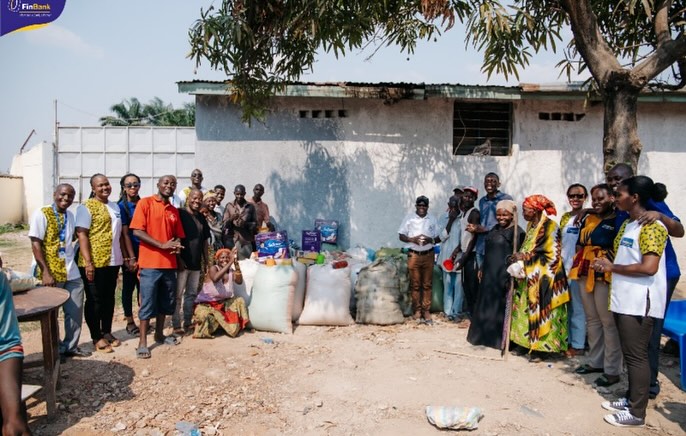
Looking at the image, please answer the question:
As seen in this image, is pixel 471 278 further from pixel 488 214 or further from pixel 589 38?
pixel 589 38

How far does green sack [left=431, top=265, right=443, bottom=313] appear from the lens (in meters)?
6.63

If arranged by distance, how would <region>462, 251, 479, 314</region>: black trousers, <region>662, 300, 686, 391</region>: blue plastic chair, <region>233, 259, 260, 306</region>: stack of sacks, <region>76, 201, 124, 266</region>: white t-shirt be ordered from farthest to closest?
1. <region>462, 251, 479, 314</region>: black trousers
2. <region>233, 259, 260, 306</region>: stack of sacks
3. <region>76, 201, 124, 266</region>: white t-shirt
4. <region>662, 300, 686, 391</region>: blue plastic chair

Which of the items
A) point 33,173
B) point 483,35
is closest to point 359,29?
point 483,35

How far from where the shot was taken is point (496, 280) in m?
5.28

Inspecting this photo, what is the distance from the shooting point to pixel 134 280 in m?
5.68

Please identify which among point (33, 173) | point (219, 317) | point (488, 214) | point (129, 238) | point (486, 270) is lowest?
point (219, 317)

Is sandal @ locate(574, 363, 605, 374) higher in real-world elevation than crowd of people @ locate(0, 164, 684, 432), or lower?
lower

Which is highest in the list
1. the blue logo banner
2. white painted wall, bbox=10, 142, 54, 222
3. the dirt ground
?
the blue logo banner

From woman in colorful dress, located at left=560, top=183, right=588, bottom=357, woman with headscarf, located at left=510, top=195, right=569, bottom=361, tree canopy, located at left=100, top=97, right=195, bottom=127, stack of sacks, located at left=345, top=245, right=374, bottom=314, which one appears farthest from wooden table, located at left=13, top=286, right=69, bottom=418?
tree canopy, located at left=100, top=97, right=195, bottom=127

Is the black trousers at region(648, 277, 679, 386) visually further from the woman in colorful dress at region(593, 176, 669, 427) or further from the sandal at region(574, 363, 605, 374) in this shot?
the sandal at region(574, 363, 605, 374)

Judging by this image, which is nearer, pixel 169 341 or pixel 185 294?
pixel 169 341

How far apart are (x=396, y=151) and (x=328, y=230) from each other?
172cm

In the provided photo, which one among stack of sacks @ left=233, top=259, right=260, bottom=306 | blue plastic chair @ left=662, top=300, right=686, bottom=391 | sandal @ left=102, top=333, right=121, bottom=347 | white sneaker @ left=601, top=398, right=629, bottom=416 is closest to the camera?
white sneaker @ left=601, top=398, right=629, bottom=416

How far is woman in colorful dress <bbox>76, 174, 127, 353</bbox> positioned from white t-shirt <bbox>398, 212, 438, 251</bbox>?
Answer: 3.27 metres
